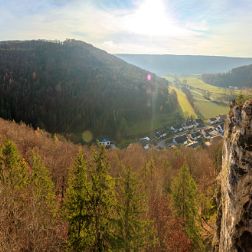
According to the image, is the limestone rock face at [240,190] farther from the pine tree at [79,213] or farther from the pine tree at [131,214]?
the pine tree at [131,214]

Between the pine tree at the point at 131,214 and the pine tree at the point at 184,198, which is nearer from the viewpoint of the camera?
the pine tree at the point at 131,214

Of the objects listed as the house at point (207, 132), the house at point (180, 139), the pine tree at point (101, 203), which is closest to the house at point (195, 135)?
the house at point (207, 132)

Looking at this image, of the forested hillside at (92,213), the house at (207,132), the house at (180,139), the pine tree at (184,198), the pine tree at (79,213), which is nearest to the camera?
the forested hillside at (92,213)

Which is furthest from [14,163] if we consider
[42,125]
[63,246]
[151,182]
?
[42,125]

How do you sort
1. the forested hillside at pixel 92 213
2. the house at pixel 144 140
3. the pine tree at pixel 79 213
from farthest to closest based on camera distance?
the house at pixel 144 140
the pine tree at pixel 79 213
the forested hillside at pixel 92 213

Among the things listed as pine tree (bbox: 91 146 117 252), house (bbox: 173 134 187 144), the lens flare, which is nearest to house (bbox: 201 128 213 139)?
house (bbox: 173 134 187 144)
